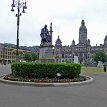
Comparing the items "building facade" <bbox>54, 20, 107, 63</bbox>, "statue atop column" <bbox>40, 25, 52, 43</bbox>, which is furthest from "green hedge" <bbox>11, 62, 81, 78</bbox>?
"building facade" <bbox>54, 20, 107, 63</bbox>

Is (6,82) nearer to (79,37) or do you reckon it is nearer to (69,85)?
(69,85)

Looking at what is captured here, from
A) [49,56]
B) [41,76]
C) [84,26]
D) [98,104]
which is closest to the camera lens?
[98,104]

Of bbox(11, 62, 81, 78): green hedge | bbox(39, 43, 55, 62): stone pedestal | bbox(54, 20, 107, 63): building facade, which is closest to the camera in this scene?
bbox(11, 62, 81, 78): green hedge

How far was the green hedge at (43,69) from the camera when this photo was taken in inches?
755

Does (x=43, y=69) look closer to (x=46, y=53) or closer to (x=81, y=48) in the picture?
(x=46, y=53)

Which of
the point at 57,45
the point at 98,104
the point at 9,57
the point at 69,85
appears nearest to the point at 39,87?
the point at 69,85

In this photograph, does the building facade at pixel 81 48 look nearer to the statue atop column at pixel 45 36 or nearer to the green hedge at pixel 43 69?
the statue atop column at pixel 45 36

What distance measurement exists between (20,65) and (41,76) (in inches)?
65.3

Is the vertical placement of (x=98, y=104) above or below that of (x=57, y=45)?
below

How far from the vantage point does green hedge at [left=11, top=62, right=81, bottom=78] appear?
19.2 metres

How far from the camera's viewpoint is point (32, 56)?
5832 inches

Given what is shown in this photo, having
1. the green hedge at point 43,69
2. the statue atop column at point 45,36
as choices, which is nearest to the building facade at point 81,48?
the statue atop column at point 45,36

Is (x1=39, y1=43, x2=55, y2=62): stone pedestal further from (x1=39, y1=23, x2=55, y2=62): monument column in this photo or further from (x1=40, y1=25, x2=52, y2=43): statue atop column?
(x1=40, y1=25, x2=52, y2=43): statue atop column

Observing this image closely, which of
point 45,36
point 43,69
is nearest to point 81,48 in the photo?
point 45,36
